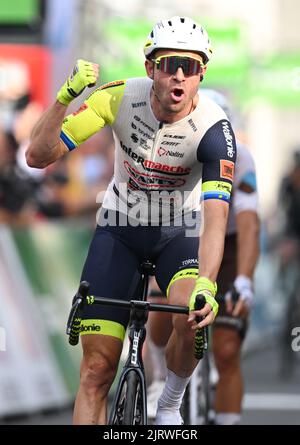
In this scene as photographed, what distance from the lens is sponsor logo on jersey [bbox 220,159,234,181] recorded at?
7.21 meters

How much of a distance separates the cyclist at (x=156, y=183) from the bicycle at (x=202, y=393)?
→ 121 cm

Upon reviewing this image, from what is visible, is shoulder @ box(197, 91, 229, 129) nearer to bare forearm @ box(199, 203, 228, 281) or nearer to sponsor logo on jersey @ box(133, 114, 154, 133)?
sponsor logo on jersey @ box(133, 114, 154, 133)

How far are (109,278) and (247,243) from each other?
189 centimetres

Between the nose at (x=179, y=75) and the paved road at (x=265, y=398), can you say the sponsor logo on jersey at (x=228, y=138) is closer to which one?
the nose at (x=179, y=75)

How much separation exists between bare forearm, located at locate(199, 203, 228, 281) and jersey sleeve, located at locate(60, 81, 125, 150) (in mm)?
725

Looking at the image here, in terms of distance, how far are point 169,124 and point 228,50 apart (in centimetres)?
1928

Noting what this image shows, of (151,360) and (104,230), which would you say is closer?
(104,230)

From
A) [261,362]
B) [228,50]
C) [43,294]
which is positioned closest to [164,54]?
[43,294]

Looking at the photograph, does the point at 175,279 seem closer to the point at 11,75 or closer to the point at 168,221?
the point at 168,221

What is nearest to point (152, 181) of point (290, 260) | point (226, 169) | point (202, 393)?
point (226, 169)

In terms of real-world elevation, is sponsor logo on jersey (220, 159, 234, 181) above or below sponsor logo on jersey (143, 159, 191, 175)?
below

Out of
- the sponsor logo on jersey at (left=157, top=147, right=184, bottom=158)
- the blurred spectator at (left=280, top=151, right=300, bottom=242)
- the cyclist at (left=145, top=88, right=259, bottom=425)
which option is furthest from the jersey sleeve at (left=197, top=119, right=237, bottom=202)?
the blurred spectator at (left=280, top=151, right=300, bottom=242)

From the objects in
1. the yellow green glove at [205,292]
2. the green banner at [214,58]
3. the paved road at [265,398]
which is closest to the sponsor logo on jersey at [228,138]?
the yellow green glove at [205,292]

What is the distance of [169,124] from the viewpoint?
24.4 feet
